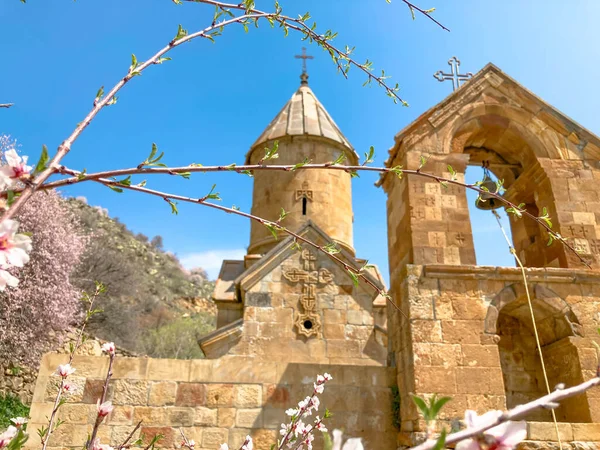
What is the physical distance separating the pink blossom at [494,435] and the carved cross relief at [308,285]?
6.90 meters

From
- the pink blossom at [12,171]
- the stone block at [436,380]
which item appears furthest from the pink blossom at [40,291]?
the pink blossom at [12,171]

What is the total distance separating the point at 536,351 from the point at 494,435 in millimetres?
5000

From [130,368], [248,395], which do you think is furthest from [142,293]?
[248,395]

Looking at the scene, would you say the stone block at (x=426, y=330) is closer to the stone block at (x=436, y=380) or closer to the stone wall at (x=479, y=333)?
the stone wall at (x=479, y=333)

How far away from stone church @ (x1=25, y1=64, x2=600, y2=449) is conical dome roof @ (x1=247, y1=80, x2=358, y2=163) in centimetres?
740

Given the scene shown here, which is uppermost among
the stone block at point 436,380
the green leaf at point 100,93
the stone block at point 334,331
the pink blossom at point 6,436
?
the stone block at point 334,331

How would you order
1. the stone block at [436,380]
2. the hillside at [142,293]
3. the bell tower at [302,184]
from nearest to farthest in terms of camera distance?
the stone block at [436,380] → the bell tower at [302,184] → the hillside at [142,293]

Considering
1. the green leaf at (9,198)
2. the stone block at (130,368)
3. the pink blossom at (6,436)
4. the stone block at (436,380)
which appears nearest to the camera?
the green leaf at (9,198)

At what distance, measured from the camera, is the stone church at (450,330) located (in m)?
4.15

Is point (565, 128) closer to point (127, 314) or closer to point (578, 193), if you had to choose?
point (578, 193)

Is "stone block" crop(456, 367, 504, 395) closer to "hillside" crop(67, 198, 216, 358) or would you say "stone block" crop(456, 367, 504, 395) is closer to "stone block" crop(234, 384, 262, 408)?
"stone block" crop(234, 384, 262, 408)

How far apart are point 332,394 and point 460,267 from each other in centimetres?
185

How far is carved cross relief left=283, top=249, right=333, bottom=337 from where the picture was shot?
758 cm

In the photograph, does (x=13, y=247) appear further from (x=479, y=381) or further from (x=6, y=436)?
(x=479, y=381)
